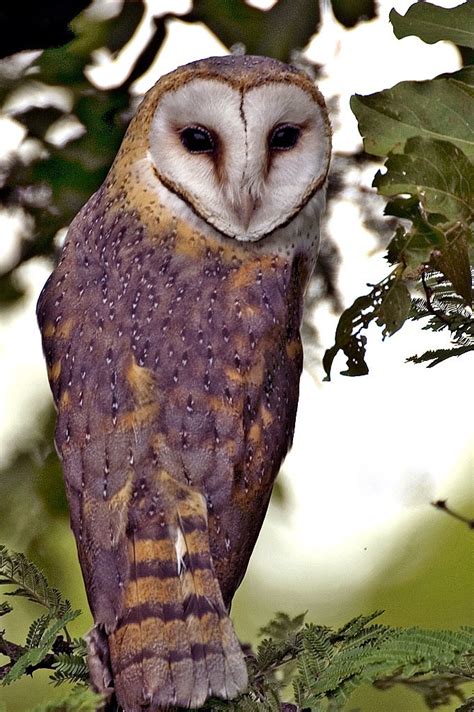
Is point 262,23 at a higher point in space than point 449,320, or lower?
higher

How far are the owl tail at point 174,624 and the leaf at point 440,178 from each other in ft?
2.10

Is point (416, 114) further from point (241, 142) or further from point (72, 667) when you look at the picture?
point (72, 667)

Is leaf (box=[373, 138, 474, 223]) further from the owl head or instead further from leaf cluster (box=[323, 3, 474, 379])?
the owl head

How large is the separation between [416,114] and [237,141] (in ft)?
2.19

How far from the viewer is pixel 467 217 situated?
1.35 m

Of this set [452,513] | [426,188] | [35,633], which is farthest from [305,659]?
[426,188]

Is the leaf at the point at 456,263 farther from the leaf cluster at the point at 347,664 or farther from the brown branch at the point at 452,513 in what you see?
the leaf cluster at the point at 347,664

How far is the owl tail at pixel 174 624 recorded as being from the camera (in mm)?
1520

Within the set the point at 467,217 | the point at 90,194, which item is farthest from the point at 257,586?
the point at 467,217

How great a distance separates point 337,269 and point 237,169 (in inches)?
19.6

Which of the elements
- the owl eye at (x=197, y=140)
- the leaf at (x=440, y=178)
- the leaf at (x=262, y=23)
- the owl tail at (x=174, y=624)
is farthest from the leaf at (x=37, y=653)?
the leaf at (x=262, y=23)

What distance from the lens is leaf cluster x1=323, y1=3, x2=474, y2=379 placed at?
1.33 metres

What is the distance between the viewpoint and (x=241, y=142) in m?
2.04

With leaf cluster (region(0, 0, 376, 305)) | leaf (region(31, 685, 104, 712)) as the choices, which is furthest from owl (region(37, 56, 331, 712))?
leaf (region(31, 685, 104, 712))
